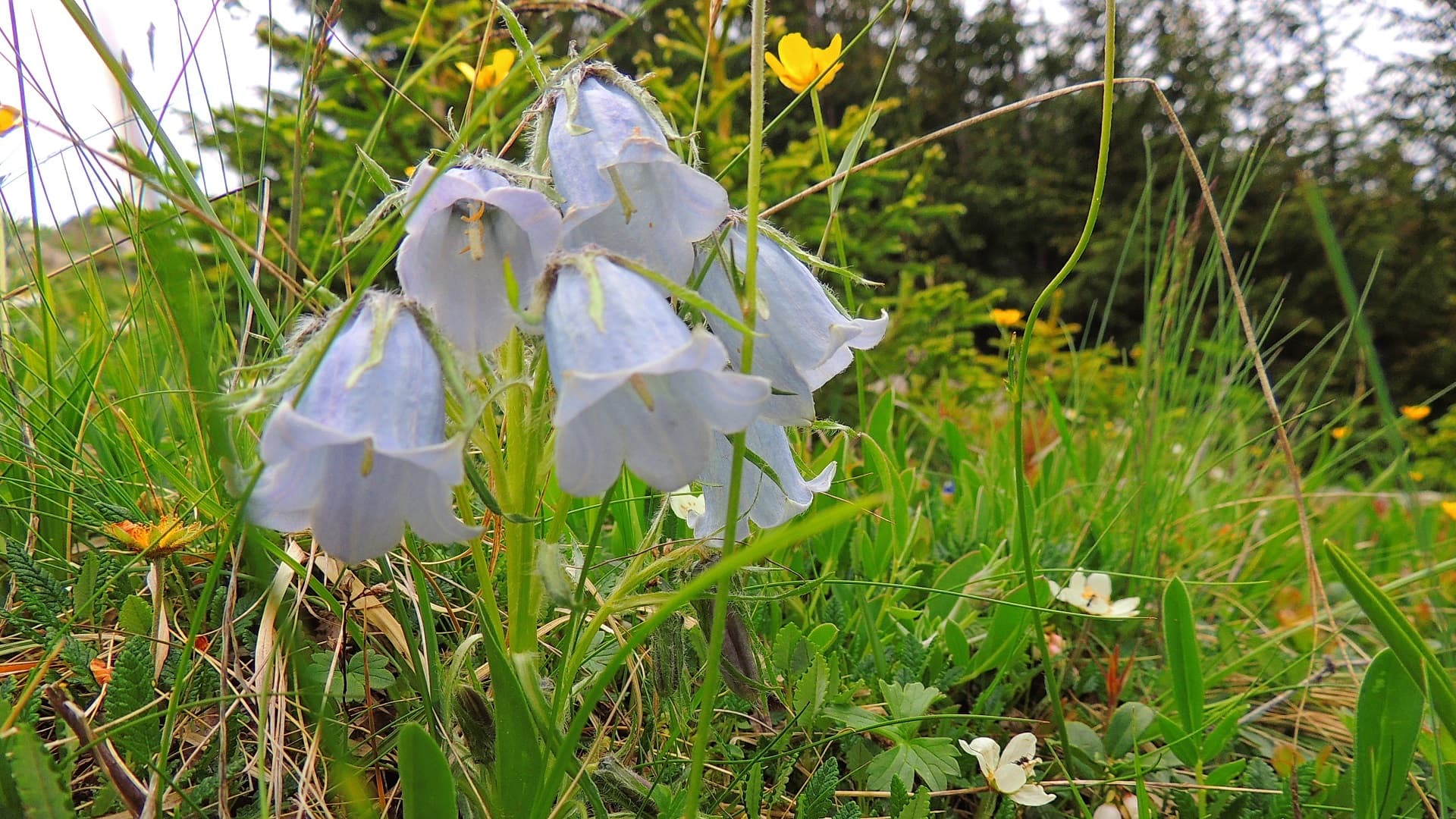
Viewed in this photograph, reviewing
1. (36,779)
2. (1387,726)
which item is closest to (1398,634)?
(1387,726)

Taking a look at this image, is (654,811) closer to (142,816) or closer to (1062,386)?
(142,816)

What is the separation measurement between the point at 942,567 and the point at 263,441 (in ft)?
4.02

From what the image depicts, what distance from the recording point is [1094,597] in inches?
55.9

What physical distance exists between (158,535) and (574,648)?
50 cm

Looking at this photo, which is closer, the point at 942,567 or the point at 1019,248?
the point at 942,567

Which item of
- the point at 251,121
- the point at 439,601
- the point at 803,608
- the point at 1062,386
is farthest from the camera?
the point at 1062,386

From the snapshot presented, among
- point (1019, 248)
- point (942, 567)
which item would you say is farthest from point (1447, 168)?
point (942, 567)

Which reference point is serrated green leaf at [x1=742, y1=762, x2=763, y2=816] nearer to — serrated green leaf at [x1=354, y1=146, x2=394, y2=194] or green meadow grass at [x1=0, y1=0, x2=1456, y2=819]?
green meadow grass at [x1=0, y1=0, x2=1456, y2=819]

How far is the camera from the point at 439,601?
1.10 meters

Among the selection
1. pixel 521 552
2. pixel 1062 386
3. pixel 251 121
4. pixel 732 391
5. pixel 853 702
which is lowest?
pixel 1062 386

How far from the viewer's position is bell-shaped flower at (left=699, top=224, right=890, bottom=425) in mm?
740

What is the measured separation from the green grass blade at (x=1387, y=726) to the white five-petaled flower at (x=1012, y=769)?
32 cm

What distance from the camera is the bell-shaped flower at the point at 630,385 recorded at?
1.88ft

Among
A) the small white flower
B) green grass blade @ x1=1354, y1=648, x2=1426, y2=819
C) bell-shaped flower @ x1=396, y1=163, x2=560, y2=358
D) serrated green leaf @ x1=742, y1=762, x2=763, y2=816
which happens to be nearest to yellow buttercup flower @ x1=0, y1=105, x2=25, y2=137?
bell-shaped flower @ x1=396, y1=163, x2=560, y2=358
